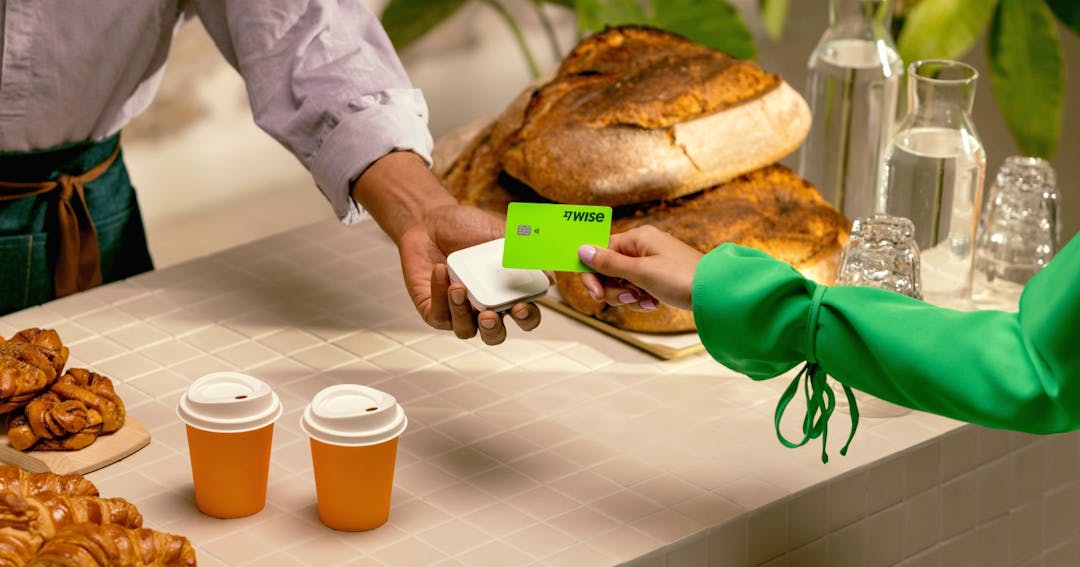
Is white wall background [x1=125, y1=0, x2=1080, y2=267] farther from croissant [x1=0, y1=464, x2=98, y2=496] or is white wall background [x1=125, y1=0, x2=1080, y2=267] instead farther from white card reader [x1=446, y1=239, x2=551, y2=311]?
croissant [x1=0, y1=464, x2=98, y2=496]

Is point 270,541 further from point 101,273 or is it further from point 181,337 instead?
point 101,273

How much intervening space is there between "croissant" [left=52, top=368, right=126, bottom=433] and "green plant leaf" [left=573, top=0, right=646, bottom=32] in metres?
1.52

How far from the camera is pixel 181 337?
1513 mm

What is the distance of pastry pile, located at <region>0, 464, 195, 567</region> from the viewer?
3.10ft

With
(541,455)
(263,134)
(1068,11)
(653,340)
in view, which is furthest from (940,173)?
(263,134)

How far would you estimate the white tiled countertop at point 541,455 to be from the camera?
46.0 inches

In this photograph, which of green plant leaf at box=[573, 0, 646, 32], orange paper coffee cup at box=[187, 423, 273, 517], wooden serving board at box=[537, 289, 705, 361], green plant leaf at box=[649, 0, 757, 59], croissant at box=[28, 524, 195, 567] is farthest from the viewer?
green plant leaf at box=[573, 0, 646, 32]

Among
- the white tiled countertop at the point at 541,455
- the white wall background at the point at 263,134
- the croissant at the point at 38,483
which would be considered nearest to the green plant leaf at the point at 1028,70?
the white wall background at the point at 263,134

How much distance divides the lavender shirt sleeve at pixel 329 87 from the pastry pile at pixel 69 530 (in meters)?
0.57

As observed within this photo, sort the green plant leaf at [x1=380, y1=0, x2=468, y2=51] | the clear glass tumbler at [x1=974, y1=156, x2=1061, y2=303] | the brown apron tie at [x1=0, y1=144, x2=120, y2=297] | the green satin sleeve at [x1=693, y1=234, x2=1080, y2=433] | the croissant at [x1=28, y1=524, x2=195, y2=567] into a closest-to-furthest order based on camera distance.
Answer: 1. the croissant at [x1=28, y1=524, x2=195, y2=567]
2. the green satin sleeve at [x1=693, y1=234, x2=1080, y2=433]
3. the clear glass tumbler at [x1=974, y1=156, x2=1061, y2=303]
4. the brown apron tie at [x1=0, y1=144, x2=120, y2=297]
5. the green plant leaf at [x1=380, y1=0, x2=468, y2=51]

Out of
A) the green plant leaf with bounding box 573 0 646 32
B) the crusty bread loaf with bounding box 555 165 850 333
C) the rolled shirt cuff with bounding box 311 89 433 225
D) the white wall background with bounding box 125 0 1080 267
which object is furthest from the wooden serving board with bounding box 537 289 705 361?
the white wall background with bounding box 125 0 1080 267

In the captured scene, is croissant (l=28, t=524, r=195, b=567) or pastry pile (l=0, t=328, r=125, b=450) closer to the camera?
croissant (l=28, t=524, r=195, b=567)

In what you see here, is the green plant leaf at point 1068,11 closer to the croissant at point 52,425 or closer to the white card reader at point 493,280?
the white card reader at point 493,280

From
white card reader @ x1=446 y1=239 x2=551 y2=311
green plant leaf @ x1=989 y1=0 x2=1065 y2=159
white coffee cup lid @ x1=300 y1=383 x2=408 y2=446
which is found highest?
white card reader @ x1=446 y1=239 x2=551 y2=311
